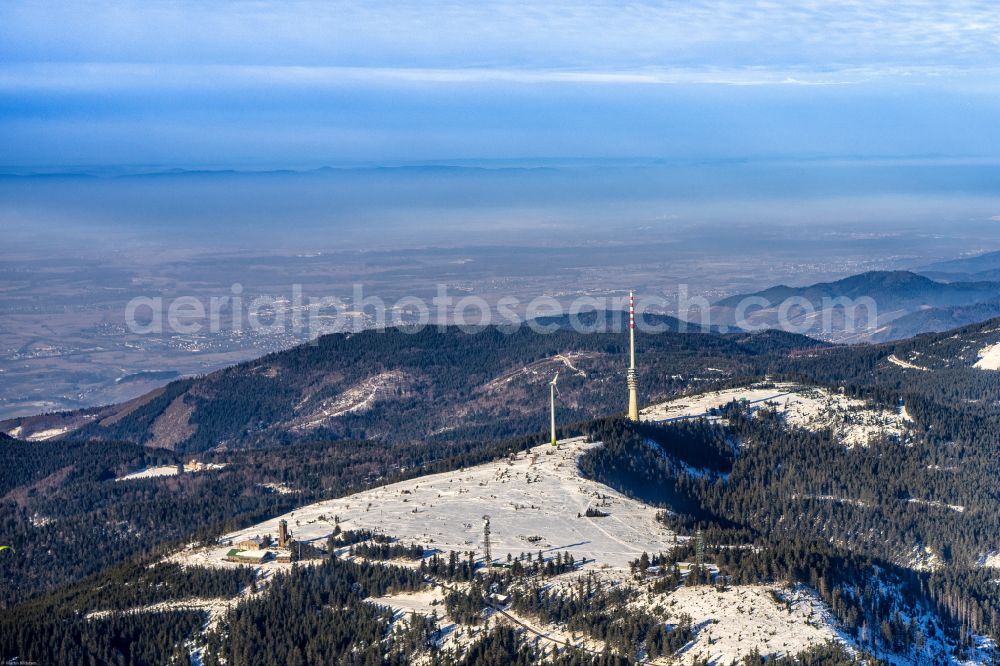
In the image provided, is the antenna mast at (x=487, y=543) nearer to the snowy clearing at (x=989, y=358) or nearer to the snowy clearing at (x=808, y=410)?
the snowy clearing at (x=808, y=410)

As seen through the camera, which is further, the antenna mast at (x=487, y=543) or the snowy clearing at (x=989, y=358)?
the snowy clearing at (x=989, y=358)

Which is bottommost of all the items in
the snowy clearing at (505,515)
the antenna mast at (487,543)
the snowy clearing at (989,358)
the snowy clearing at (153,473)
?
the snowy clearing at (153,473)

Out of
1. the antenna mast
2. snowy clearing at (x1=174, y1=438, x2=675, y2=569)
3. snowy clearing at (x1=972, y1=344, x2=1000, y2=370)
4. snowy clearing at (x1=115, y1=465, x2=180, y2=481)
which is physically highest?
snowy clearing at (x1=972, y1=344, x2=1000, y2=370)

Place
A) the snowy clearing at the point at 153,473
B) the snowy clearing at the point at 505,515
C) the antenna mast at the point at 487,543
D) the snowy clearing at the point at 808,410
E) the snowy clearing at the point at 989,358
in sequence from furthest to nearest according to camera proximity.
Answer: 1. the snowy clearing at the point at 989,358
2. the snowy clearing at the point at 153,473
3. the snowy clearing at the point at 808,410
4. the snowy clearing at the point at 505,515
5. the antenna mast at the point at 487,543

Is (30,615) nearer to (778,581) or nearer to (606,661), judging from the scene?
(606,661)

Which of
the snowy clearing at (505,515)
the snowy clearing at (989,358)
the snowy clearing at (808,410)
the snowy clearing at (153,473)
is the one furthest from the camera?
the snowy clearing at (989,358)

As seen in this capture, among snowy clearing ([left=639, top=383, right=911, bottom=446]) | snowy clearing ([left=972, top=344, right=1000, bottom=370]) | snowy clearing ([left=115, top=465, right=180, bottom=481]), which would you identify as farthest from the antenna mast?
snowy clearing ([left=972, top=344, right=1000, bottom=370])

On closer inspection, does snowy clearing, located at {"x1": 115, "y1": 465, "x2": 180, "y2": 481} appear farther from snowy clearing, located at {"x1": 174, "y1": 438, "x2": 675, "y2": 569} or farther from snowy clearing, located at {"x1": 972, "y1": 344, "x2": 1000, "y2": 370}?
snowy clearing, located at {"x1": 972, "y1": 344, "x2": 1000, "y2": 370}

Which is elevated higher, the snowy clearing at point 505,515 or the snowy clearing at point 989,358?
the snowy clearing at point 989,358

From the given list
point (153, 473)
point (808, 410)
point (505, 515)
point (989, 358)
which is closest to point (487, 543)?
point (505, 515)

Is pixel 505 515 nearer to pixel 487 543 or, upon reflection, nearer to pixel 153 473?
pixel 487 543

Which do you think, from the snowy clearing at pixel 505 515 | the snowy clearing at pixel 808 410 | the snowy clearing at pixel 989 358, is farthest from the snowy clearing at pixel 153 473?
the snowy clearing at pixel 989 358

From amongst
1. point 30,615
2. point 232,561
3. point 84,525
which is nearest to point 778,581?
point 232,561
